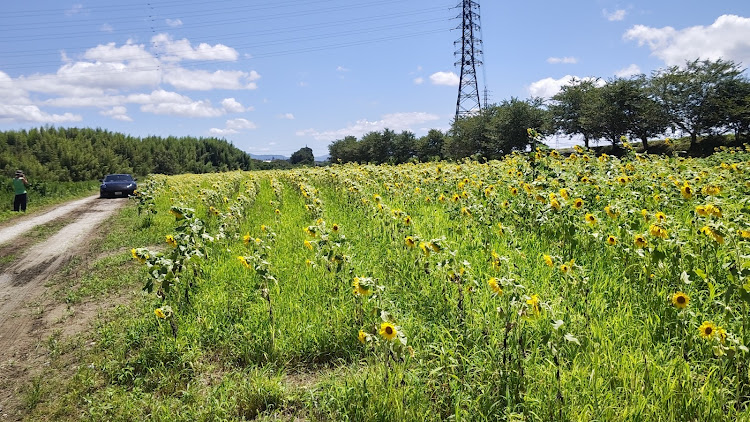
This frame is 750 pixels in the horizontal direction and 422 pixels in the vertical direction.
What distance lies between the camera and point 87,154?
52531 mm

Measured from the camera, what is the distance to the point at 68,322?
4.34m

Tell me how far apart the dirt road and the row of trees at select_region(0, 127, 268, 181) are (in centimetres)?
3627

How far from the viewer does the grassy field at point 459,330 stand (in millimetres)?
2354

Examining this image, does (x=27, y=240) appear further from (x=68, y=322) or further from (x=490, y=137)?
(x=490, y=137)

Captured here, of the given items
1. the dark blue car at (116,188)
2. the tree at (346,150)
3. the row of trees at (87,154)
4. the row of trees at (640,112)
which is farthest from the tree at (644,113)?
the row of trees at (87,154)

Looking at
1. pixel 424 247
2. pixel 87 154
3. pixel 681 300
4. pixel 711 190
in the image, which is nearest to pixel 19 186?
pixel 424 247

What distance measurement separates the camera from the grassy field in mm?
2354

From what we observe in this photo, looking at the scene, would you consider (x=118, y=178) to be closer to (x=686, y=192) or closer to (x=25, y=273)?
(x=25, y=273)

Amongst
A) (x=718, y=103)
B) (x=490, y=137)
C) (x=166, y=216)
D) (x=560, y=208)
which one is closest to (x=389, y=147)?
(x=490, y=137)

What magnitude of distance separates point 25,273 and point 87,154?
5629cm

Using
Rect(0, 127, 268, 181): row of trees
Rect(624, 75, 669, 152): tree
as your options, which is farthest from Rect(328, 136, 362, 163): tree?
Rect(624, 75, 669, 152): tree

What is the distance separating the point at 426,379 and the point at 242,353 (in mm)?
1551

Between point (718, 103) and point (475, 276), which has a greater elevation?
point (718, 103)

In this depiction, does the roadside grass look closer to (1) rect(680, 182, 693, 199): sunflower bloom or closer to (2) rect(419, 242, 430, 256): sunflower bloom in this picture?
(2) rect(419, 242, 430, 256): sunflower bloom
